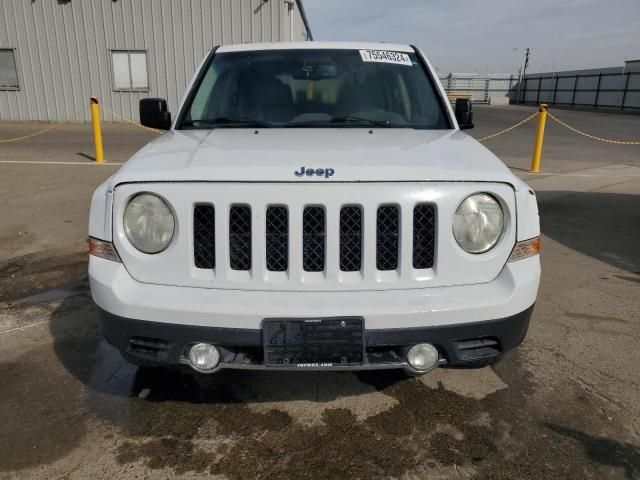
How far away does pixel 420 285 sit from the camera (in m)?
2.14

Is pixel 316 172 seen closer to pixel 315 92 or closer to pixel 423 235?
pixel 423 235

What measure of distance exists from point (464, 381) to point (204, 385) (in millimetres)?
1404

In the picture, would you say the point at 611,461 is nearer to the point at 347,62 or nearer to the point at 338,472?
the point at 338,472

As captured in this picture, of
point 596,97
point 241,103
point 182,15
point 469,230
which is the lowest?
point 596,97

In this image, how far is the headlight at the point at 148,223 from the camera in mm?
2152

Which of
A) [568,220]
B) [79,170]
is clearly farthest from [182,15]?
[568,220]

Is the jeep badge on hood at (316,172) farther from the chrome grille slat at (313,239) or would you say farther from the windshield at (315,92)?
the windshield at (315,92)

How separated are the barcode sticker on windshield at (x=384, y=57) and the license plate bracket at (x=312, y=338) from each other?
2.17 metres

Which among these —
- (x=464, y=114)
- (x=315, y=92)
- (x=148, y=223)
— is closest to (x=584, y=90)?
(x=464, y=114)

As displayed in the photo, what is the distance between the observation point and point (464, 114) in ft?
11.8

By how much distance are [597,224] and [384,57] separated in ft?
13.2

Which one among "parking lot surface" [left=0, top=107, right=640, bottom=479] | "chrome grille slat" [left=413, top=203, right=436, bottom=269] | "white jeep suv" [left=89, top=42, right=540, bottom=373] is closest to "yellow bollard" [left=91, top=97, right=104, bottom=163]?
"parking lot surface" [left=0, top=107, right=640, bottom=479]

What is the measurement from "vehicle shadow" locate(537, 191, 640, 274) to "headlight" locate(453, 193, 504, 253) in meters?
2.97

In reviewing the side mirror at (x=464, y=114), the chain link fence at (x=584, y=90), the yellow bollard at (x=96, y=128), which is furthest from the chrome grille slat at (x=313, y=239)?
the chain link fence at (x=584, y=90)
